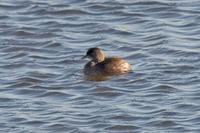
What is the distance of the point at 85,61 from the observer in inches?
764

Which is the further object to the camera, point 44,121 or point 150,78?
point 150,78

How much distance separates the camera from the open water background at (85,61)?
1538 centimetres

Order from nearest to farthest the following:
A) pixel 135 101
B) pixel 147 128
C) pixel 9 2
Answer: pixel 147 128, pixel 135 101, pixel 9 2

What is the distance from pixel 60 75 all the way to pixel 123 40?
2.10 meters

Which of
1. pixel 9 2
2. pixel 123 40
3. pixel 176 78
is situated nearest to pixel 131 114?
pixel 176 78

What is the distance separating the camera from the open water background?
15375mm

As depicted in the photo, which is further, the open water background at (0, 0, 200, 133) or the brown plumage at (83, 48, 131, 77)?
the brown plumage at (83, 48, 131, 77)

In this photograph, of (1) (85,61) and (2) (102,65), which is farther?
(1) (85,61)

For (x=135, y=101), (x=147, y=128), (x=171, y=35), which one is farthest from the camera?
(x=171, y=35)

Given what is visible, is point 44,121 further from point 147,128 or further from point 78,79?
point 78,79

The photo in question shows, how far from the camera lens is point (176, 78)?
57.5 ft

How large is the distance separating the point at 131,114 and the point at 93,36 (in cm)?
462

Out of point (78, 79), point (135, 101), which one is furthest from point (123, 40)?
point (135, 101)

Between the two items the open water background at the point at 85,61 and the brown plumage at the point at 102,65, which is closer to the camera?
the open water background at the point at 85,61
